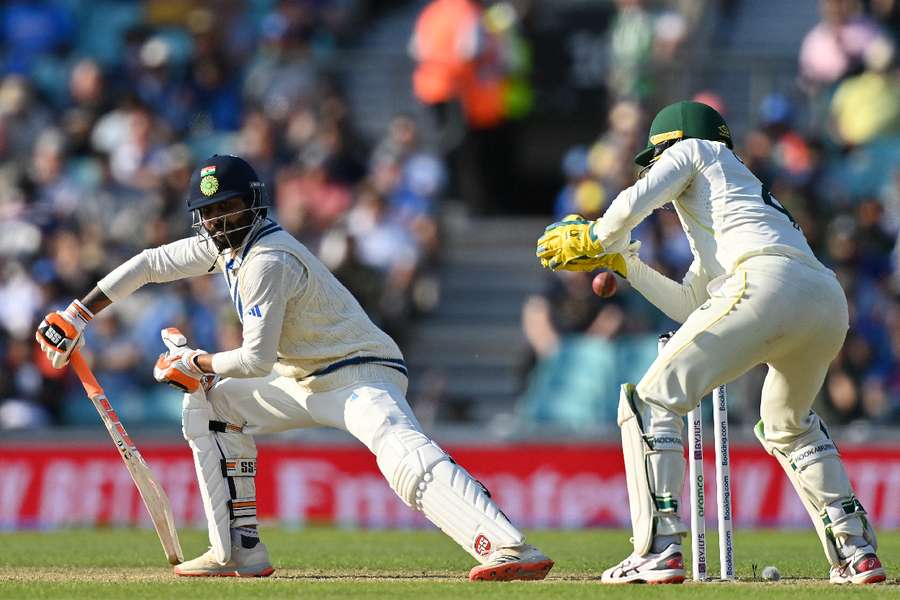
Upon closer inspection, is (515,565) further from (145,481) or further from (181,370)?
(145,481)

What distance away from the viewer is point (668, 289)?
8.21 meters

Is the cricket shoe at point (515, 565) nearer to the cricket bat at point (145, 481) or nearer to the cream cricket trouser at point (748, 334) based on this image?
the cream cricket trouser at point (748, 334)

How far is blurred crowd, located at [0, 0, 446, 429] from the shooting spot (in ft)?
50.7

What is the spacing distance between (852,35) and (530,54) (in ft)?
10.3

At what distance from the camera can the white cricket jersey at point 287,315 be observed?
798 centimetres

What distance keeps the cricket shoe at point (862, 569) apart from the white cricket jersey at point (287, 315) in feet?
7.58

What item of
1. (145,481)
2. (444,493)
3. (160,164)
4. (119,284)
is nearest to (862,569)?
(444,493)

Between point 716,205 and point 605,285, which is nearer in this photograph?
point 716,205

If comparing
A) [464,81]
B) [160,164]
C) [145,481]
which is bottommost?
Result: [145,481]

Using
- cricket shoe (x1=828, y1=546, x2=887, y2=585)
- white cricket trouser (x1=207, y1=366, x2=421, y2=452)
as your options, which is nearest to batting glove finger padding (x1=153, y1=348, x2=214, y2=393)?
white cricket trouser (x1=207, y1=366, x2=421, y2=452)

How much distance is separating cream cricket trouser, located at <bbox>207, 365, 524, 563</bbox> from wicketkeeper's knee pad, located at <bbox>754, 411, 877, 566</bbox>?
4.64 ft

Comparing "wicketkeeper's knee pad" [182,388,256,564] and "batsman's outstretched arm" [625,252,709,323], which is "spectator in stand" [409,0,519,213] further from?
"wicketkeeper's knee pad" [182,388,256,564]

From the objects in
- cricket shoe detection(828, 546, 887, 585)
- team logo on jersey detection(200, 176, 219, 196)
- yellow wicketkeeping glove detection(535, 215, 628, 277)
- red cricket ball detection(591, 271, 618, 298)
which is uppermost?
team logo on jersey detection(200, 176, 219, 196)

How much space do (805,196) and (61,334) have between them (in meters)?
8.32
